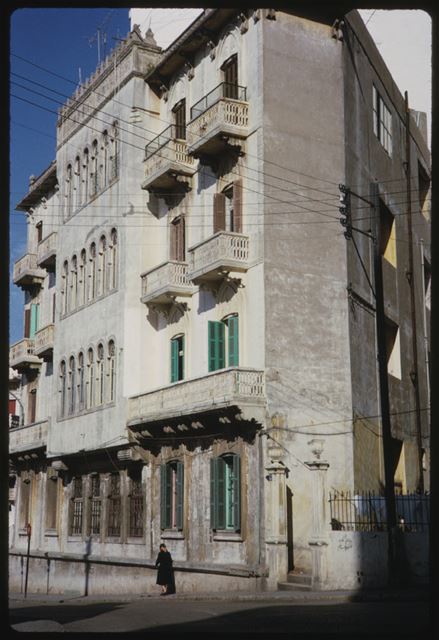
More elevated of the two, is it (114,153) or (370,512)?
(114,153)

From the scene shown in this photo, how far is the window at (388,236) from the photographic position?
34.6 m

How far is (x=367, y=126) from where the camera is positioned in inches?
1247

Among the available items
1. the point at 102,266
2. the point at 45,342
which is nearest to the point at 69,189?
the point at 102,266

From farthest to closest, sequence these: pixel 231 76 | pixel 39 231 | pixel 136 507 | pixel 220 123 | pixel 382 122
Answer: pixel 39 231
pixel 382 122
pixel 136 507
pixel 231 76
pixel 220 123

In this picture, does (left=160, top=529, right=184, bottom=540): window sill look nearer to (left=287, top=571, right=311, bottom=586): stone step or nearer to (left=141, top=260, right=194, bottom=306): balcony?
(left=287, top=571, right=311, bottom=586): stone step

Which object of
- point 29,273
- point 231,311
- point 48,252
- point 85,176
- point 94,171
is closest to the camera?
point 231,311

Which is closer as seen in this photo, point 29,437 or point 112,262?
point 112,262

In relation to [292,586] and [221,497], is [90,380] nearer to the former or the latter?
[221,497]

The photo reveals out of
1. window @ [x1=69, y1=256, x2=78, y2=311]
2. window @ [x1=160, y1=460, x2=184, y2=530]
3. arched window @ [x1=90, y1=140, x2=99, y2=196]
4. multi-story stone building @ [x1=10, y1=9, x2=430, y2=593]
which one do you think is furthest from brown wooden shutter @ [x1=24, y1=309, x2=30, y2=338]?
window @ [x1=160, y1=460, x2=184, y2=530]

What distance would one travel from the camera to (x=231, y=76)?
A: 2897cm

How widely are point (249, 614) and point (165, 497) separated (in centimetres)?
1101

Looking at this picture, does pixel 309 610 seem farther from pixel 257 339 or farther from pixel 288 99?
pixel 288 99

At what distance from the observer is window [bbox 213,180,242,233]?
27.7 m

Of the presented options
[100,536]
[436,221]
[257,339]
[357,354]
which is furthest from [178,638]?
[100,536]
